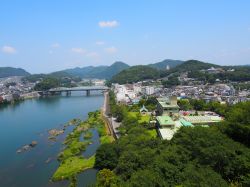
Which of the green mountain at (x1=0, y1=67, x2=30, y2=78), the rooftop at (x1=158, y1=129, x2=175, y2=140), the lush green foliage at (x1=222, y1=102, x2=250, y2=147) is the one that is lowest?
the rooftop at (x1=158, y1=129, x2=175, y2=140)

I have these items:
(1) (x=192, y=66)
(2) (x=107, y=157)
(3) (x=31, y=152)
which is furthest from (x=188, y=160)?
(1) (x=192, y=66)

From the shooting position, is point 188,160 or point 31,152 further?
point 31,152

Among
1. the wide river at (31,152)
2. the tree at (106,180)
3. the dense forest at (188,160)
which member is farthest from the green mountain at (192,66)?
the tree at (106,180)

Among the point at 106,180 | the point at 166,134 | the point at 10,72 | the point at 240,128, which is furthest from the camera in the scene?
the point at 10,72

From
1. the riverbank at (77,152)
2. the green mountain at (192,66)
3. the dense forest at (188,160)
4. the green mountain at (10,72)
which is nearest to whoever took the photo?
the dense forest at (188,160)

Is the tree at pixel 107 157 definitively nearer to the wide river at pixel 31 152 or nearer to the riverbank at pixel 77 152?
the wide river at pixel 31 152

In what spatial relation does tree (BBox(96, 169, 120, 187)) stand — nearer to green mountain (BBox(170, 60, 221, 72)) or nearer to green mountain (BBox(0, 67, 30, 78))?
green mountain (BBox(170, 60, 221, 72))

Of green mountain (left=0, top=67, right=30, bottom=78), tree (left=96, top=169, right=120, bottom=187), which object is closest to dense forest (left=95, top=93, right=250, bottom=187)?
tree (left=96, top=169, right=120, bottom=187)

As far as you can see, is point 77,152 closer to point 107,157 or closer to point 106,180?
point 107,157

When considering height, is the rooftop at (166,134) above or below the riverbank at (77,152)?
above
